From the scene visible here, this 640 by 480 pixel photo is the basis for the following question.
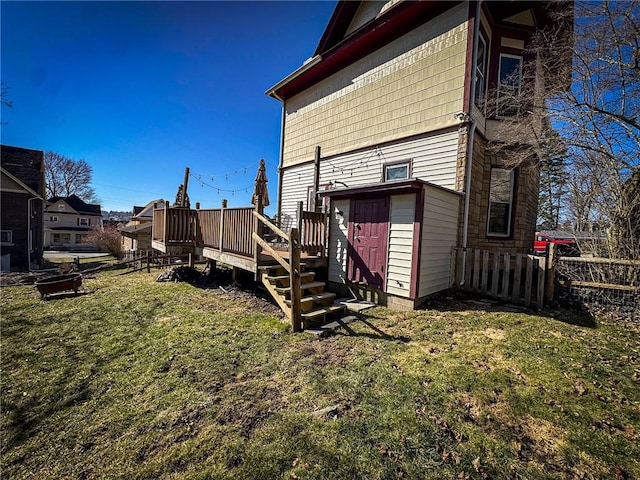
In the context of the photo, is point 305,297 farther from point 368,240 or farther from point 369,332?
point 368,240

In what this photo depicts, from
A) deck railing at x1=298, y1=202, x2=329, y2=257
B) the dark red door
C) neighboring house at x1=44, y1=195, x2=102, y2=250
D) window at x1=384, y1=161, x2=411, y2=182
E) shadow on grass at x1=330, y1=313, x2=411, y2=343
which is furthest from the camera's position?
neighboring house at x1=44, y1=195, x2=102, y2=250

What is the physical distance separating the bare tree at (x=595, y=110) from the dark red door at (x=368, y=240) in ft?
14.0

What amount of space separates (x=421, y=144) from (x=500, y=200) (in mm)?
2826

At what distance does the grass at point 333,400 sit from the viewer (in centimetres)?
236

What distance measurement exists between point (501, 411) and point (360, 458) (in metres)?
1.60

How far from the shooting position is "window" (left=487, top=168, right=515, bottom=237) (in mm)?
7965

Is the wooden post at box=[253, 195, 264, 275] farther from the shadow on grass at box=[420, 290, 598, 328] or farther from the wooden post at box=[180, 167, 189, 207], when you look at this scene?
the wooden post at box=[180, 167, 189, 207]

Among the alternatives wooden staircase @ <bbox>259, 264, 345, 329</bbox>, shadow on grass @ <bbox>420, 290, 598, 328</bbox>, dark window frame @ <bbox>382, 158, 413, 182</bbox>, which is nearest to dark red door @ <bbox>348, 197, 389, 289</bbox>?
wooden staircase @ <bbox>259, 264, 345, 329</bbox>

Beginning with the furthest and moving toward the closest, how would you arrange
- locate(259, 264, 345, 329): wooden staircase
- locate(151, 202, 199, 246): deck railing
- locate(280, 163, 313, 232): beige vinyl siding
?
locate(280, 163, 313, 232): beige vinyl siding < locate(151, 202, 199, 246): deck railing < locate(259, 264, 345, 329): wooden staircase

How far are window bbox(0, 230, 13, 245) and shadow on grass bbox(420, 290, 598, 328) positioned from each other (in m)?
25.4

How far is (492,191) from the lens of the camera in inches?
313

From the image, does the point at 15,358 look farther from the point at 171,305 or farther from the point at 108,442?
the point at 108,442

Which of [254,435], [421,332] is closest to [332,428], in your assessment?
[254,435]

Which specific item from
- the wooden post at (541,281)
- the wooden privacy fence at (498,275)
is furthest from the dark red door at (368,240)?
the wooden post at (541,281)
